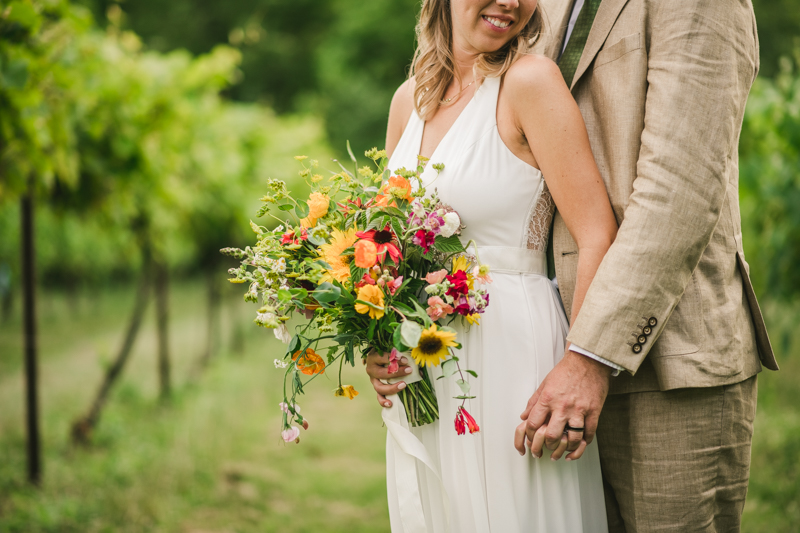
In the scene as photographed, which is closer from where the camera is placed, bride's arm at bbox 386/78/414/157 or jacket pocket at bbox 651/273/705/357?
jacket pocket at bbox 651/273/705/357

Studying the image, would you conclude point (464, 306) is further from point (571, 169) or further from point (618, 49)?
point (618, 49)

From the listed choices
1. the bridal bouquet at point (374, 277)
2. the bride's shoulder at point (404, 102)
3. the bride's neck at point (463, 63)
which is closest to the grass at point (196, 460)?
the bridal bouquet at point (374, 277)

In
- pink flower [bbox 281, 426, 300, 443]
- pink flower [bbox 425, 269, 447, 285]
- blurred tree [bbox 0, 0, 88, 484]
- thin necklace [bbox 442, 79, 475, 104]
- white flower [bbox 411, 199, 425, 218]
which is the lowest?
pink flower [bbox 281, 426, 300, 443]

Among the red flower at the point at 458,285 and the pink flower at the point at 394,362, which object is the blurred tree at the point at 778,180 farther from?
the pink flower at the point at 394,362

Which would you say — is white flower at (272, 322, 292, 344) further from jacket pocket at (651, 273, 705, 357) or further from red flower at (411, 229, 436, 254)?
jacket pocket at (651, 273, 705, 357)

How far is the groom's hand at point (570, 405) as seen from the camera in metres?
1.41

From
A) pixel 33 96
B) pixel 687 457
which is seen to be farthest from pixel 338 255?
pixel 33 96

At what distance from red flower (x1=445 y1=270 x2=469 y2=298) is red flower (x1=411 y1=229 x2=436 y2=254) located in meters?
0.10

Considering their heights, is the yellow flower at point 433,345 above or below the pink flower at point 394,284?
below

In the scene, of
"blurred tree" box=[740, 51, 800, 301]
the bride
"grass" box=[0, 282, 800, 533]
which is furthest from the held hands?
"blurred tree" box=[740, 51, 800, 301]

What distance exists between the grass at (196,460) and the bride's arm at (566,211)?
2.92 m

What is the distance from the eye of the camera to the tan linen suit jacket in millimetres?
1391

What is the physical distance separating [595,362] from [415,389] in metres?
0.48

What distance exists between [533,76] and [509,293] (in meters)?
0.58
